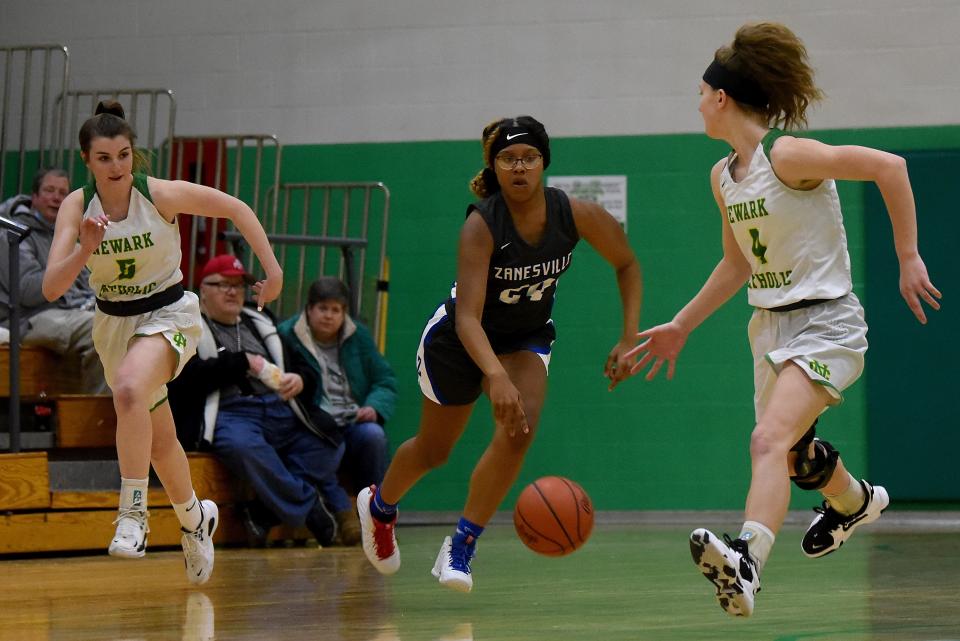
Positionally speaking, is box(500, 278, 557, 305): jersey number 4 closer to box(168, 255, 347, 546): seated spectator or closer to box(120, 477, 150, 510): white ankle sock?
box(120, 477, 150, 510): white ankle sock

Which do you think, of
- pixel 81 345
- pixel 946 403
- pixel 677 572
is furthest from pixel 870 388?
pixel 81 345

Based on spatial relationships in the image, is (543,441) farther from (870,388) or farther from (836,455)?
(836,455)

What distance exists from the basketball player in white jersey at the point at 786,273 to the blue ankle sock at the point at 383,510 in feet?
4.38

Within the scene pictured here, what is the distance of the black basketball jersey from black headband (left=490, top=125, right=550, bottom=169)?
0.16 meters

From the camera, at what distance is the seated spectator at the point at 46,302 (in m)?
7.34

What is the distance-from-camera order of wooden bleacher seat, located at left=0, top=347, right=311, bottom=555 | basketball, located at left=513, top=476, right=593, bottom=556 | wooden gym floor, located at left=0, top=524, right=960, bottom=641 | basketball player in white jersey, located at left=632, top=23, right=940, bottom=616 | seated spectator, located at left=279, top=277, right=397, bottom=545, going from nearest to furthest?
basketball player in white jersey, located at left=632, top=23, right=940, bottom=616 → wooden gym floor, located at left=0, top=524, right=960, bottom=641 → basketball, located at left=513, top=476, right=593, bottom=556 → wooden bleacher seat, located at left=0, top=347, right=311, bottom=555 → seated spectator, located at left=279, top=277, right=397, bottom=545

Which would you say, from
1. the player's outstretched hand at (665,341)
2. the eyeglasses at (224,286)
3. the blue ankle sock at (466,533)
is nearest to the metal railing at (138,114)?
the eyeglasses at (224,286)

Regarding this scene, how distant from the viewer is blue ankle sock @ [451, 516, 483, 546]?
15.2 ft

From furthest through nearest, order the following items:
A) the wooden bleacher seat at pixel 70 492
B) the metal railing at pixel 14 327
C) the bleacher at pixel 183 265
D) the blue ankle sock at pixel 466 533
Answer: the bleacher at pixel 183 265, the wooden bleacher seat at pixel 70 492, the metal railing at pixel 14 327, the blue ankle sock at pixel 466 533

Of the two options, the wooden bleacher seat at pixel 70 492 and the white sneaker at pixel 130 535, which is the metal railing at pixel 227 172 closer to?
the wooden bleacher seat at pixel 70 492

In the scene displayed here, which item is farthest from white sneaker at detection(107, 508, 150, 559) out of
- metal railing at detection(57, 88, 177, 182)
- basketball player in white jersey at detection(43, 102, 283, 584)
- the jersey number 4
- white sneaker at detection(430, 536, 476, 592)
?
metal railing at detection(57, 88, 177, 182)

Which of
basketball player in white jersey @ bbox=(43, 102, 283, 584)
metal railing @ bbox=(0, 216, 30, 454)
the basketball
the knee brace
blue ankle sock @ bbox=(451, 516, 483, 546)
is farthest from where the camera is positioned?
metal railing @ bbox=(0, 216, 30, 454)

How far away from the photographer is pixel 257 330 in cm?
753

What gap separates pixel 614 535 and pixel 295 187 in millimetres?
3260
